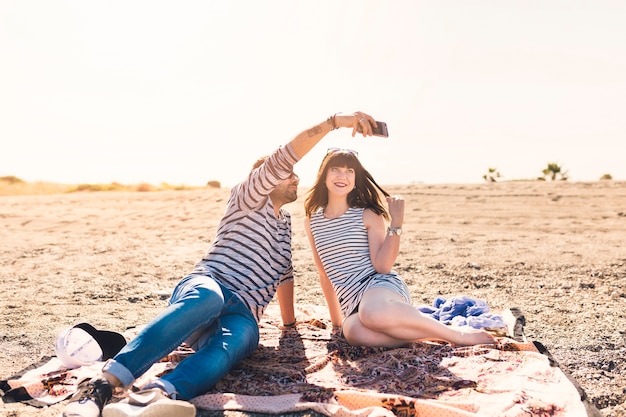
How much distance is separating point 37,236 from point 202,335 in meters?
8.57

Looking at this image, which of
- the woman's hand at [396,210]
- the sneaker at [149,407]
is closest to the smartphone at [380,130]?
the woman's hand at [396,210]

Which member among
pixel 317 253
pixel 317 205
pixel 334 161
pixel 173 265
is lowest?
pixel 173 265

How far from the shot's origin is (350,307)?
3.97 meters

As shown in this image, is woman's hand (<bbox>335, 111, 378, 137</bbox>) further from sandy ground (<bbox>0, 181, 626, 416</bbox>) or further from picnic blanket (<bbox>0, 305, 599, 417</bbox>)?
sandy ground (<bbox>0, 181, 626, 416</bbox>)

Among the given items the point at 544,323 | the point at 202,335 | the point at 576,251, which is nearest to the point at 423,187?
the point at 576,251

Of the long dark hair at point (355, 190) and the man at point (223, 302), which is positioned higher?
the long dark hair at point (355, 190)

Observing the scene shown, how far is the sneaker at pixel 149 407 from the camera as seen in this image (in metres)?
2.50

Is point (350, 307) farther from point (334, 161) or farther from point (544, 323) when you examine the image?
point (544, 323)

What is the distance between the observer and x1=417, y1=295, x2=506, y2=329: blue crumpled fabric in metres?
4.18

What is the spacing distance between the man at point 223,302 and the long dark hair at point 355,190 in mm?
332

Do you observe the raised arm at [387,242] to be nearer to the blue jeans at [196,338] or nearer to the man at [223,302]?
the man at [223,302]

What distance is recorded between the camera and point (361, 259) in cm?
411

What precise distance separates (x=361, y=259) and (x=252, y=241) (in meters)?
0.84

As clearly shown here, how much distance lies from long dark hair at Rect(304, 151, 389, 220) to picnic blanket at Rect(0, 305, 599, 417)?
101 cm
